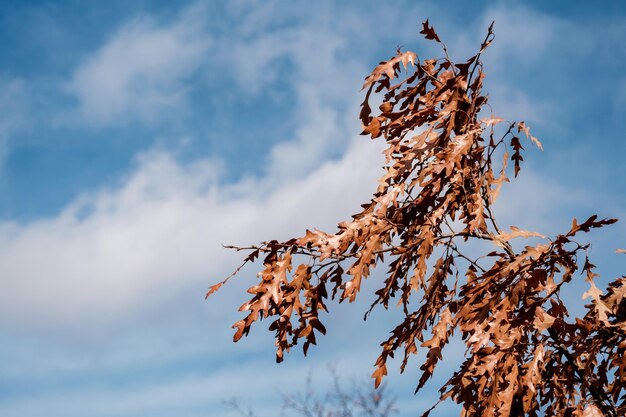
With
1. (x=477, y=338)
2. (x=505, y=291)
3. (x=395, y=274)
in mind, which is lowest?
(x=477, y=338)

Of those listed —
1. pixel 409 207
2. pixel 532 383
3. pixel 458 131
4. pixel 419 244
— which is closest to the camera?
pixel 532 383

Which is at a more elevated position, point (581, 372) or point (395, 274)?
point (395, 274)

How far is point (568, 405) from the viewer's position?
493cm

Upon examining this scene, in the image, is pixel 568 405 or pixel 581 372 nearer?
pixel 581 372

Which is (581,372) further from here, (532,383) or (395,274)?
(395,274)

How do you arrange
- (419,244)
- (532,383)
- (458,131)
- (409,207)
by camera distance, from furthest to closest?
(458,131) → (409,207) → (419,244) → (532,383)

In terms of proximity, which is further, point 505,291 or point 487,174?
point 487,174

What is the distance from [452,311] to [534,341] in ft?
1.92

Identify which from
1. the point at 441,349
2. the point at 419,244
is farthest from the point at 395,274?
the point at 441,349

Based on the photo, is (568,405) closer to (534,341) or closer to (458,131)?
(534,341)

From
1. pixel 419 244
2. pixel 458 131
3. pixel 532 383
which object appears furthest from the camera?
pixel 458 131

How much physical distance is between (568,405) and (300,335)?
6.83 feet

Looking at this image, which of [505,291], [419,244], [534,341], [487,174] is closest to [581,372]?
[534,341]

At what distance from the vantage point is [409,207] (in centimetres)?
486
